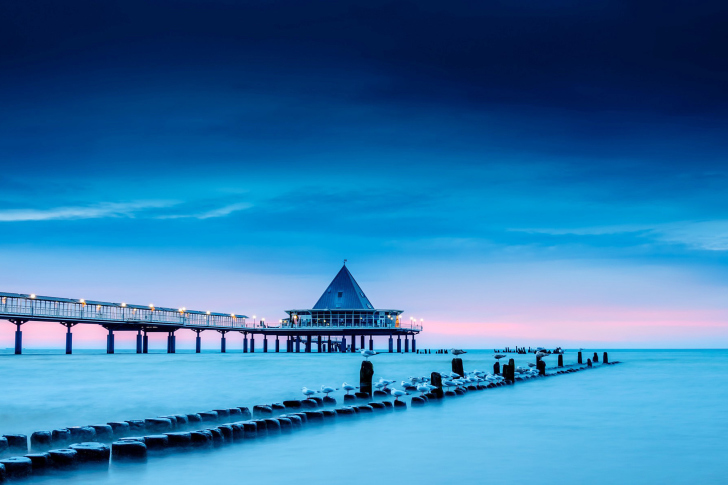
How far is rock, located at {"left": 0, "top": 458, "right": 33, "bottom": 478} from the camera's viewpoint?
10258mm

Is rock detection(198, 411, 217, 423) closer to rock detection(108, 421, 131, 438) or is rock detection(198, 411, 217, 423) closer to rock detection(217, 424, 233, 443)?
rock detection(108, 421, 131, 438)

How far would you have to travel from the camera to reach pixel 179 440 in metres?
13.2

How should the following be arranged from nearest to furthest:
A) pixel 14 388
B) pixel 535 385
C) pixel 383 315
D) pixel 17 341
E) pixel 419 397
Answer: pixel 419 397, pixel 14 388, pixel 535 385, pixel 17 341, pixel 383 315

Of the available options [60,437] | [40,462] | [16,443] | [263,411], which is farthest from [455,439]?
[16,443]

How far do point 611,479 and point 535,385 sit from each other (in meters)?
23.8

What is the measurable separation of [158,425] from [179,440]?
2.23m

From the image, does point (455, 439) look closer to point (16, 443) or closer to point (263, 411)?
point (263, 411)

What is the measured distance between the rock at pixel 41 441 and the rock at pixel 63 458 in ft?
7.20

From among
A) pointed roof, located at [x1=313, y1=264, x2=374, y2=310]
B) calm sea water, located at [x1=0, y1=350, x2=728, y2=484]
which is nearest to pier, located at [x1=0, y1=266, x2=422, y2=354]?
pointed roof, located at [x1=313, y1=264, x2=374, y2=310]

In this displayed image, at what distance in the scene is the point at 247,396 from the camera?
27781 mm

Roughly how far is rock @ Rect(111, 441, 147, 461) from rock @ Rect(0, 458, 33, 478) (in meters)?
1.72

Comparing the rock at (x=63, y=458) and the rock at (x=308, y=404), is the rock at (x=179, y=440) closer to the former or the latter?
the rock at (x=63, y=458)

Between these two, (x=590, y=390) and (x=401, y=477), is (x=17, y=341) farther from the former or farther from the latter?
(x=401, y=477)

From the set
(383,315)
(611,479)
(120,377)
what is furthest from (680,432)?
(383,315)
